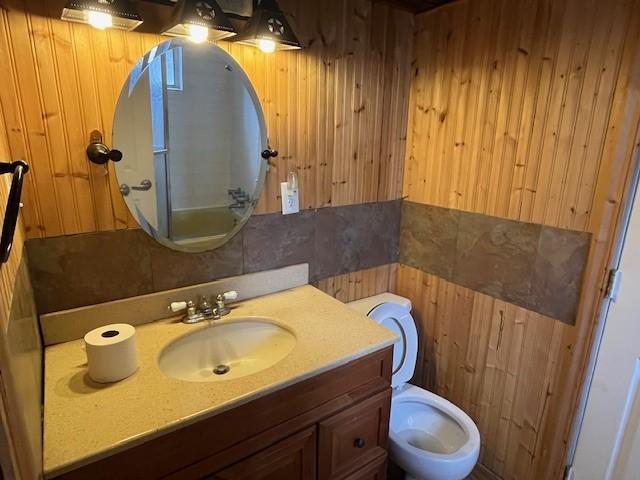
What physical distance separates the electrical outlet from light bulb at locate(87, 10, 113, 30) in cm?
76

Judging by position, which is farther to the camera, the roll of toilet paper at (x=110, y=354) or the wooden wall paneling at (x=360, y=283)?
the wooden wall paneling at (x=360, y=283)

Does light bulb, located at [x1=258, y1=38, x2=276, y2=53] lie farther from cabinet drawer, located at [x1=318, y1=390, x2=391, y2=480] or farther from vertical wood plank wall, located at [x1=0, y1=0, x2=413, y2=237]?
cabinet drawer, located at [x1=318, y1=390, x2=391, y2=480]

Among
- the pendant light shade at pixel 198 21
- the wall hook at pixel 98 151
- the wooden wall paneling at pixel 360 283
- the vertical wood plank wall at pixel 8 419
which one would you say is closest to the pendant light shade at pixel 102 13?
the pendant light shade at pixel 198 21

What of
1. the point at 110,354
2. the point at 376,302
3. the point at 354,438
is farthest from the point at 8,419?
the point at 376,302

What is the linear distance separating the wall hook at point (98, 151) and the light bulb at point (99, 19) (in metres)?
0.30

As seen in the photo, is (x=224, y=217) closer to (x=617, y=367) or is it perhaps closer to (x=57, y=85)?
(x=57, y=85)

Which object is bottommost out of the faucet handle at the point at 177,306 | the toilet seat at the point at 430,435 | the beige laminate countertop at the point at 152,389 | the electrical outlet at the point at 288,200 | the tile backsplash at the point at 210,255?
the toilet seat at the point at 430,435

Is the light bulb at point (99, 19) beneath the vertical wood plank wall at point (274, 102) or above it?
above

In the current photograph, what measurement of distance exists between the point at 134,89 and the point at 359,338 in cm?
108

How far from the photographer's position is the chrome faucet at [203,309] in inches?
53.5

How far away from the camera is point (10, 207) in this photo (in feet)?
1.83

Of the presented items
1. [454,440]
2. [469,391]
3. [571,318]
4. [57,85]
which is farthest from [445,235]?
[57,85]

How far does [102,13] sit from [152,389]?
1.00 m

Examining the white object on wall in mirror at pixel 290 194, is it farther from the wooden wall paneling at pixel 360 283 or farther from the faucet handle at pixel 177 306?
the faucet handle at pixel 177 306
